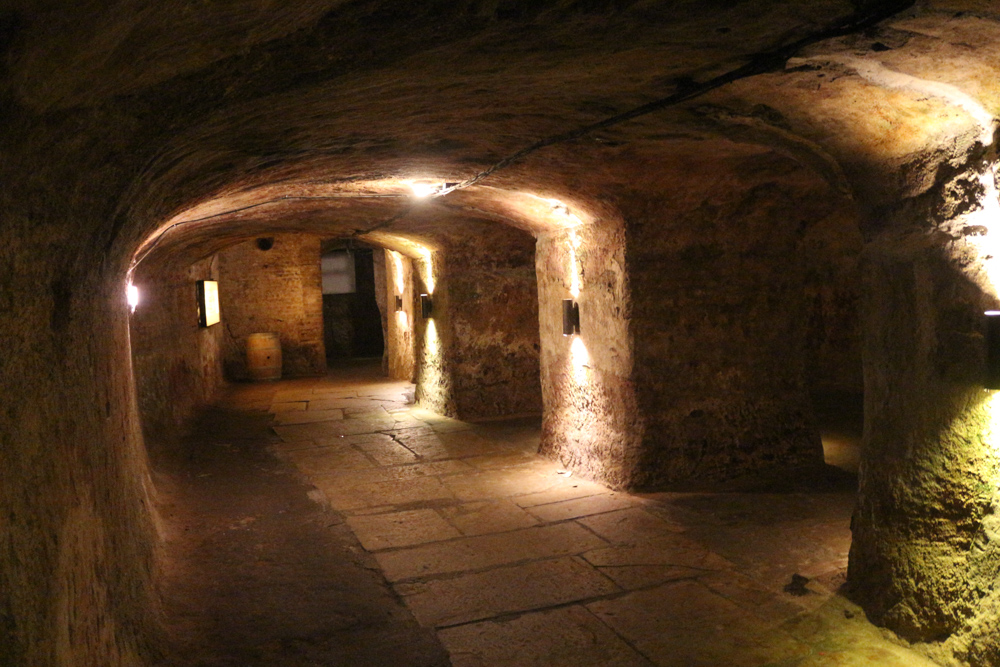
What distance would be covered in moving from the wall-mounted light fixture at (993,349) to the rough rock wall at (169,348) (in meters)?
6.02

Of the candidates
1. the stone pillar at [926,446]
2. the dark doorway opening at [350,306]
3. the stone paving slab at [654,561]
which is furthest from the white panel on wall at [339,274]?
the stone pillar at [926,446]

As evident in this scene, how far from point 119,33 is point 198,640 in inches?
106

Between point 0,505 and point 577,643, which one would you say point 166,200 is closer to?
point 0,505

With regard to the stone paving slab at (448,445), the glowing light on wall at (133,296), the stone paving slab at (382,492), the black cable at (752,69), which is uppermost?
the black cable at (752,69)

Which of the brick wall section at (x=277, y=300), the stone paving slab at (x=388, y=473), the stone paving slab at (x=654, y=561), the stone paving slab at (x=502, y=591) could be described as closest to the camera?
the stone paving slab at (x=502, y=591)

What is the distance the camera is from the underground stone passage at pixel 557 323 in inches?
74.1

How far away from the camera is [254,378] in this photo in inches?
533

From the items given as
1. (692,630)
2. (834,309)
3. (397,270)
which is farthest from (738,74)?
(397,270)

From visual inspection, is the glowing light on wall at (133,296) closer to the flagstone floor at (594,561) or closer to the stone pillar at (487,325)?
the flagstone floor at (594,561)

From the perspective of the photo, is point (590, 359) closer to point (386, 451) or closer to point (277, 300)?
point (386, 451)

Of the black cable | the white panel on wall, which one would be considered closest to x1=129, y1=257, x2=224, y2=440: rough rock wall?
the black cable

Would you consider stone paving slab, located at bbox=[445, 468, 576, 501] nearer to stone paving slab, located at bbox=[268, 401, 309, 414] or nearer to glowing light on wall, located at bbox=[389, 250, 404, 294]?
stone paving slab, located at bbox=[268, 401, 309, 414]

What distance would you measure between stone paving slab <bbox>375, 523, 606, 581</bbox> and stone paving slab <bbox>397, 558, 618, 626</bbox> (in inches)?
5.6

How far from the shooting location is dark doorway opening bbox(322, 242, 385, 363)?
19484mm
